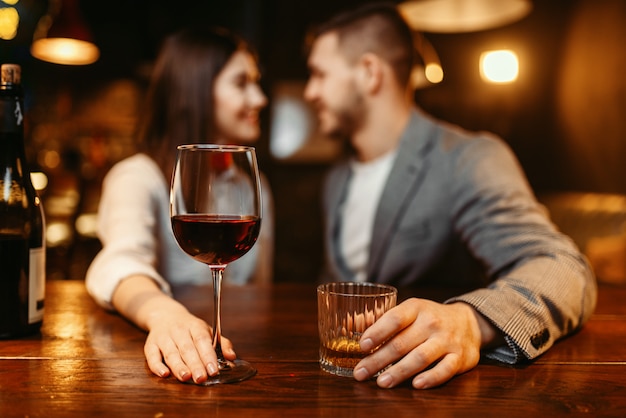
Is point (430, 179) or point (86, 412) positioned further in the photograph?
point (430, 179)

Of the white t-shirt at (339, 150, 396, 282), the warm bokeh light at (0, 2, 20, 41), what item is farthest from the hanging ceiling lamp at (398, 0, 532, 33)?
the warm bokeh light at (0, 2, 20, 41)

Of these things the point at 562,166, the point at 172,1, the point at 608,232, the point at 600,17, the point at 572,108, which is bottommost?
the point at 608,232

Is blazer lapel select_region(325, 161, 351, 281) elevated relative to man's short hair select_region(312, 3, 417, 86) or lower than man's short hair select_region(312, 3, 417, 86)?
lower

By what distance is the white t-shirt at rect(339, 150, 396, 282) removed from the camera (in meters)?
2.02

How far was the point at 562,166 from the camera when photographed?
445cm

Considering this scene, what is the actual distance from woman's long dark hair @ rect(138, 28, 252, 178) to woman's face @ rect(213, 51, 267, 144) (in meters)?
0.04

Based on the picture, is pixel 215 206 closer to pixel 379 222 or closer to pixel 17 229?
pixel 17 229

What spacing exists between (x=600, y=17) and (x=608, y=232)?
5.48 feet

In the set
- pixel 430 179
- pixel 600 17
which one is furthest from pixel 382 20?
pixel 600 17

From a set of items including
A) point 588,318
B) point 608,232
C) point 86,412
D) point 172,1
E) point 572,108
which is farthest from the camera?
point 172,1

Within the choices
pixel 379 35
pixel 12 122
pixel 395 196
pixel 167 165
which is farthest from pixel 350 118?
pixel 12 122

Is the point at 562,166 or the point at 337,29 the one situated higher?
the point at 337,29

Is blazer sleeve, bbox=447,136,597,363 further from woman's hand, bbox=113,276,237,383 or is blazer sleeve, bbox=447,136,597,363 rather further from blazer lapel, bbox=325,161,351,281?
blazer lapel, bbox=325,161,351,281

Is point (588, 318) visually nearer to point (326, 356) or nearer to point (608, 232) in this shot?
point (326, 356)
